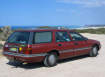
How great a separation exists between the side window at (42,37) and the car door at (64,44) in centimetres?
39

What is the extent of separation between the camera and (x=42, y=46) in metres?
7.51

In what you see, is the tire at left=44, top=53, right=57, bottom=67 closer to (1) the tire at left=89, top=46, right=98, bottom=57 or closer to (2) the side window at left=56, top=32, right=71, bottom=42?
(2) the side window at left=56, top=32, right=71, bottom=42

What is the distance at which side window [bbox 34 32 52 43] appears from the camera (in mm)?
7516

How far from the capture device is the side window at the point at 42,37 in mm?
7516

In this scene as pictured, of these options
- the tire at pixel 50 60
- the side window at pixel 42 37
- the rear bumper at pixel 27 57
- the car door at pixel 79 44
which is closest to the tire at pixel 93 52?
the car door at pixel 79 44

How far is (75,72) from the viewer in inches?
274

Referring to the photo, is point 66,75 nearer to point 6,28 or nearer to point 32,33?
point 32,33

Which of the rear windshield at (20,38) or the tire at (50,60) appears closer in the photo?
the rear windshield at (20,38)

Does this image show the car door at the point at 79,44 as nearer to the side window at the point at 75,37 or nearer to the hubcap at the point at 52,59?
the side window at the point at 75,37

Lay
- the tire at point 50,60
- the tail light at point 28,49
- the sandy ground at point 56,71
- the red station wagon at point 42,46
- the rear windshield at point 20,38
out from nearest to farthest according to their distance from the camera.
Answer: the sandy ground at point 56,71 → the tail light at point 28,49 → the red station wagon at point 42,46 → the rear windshield at point 20,38 → the tire at point 50,60

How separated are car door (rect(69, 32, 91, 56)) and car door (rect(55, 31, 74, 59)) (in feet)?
1.01

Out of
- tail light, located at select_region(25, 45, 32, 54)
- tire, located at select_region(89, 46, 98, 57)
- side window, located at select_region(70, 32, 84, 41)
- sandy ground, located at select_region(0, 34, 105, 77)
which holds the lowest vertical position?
sandy ground, located at select_region(0, 34, 105, 77)

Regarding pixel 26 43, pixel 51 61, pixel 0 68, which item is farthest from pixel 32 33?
pixel 0 68

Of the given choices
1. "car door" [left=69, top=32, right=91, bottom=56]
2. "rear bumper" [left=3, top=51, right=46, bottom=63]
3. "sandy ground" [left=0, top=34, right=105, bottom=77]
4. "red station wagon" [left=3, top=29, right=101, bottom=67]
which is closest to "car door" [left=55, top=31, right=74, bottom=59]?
"red station wagon" [left=3, top=29, right=101, bottom=67]
